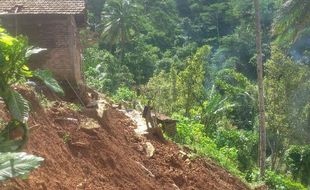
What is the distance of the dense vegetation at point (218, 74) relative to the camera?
1922 cm

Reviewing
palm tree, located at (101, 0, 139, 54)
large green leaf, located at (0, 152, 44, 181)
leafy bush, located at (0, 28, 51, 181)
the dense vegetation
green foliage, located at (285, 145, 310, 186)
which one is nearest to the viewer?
large green leaf, located at (0, 152, 44, 181)

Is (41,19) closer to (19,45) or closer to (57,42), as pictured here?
(57,42)

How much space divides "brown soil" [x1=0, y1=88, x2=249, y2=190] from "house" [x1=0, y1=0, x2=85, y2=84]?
2124 millimetres

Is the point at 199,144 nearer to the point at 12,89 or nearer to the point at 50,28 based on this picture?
the point at 50,28

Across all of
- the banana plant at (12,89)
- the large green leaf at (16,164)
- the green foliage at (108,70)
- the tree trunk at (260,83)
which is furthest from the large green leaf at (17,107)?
the green foliage at (108,70)

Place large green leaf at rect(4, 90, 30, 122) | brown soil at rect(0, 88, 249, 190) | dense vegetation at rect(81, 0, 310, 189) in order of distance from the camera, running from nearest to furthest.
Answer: large green leaf at rect(4, 90, 30, 122) → brown soil at rect(0, 88, 249, 190) → dense vegetation at rect(81, 0, 310, 189)

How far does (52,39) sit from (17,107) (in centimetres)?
684

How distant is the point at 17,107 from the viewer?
6.30 m

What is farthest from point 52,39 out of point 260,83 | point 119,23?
point 119,23

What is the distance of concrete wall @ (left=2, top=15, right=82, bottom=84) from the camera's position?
12781 millimetres

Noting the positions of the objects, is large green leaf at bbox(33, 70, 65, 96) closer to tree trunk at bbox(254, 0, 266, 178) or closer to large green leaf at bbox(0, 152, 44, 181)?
large green leaf at bbox(0, 152, 44, 181)

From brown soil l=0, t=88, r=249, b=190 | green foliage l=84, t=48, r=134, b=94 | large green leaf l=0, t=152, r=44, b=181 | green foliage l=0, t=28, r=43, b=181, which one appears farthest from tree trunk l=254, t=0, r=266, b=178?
green foliage l=84, t=48, r=134, b=94

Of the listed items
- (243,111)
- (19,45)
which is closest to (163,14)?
(243,111)

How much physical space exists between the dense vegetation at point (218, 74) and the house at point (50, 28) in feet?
13.0
